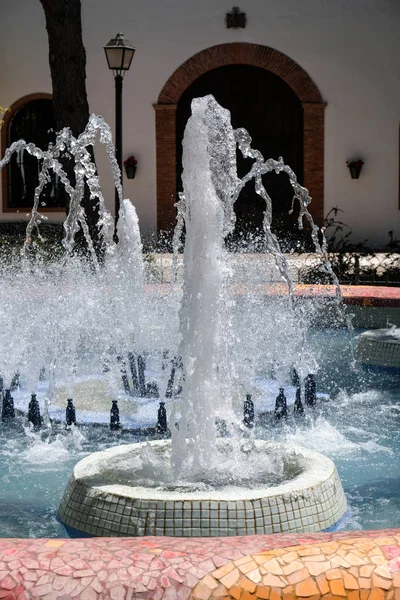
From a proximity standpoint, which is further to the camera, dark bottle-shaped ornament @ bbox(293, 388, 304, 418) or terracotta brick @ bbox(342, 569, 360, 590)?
dark bottle-shaped ornament @ bbox(293, 388, 304, 418)

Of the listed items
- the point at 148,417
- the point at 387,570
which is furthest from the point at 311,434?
the point at 387,570

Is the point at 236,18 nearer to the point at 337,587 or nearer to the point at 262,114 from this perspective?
the point at 262,114

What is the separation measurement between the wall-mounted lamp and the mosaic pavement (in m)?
16.3

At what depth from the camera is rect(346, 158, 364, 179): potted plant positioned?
18062mm

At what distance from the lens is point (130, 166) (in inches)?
725

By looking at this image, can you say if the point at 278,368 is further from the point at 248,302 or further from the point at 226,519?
the point at 226,519

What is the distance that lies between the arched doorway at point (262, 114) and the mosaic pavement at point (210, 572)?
15.9 meters

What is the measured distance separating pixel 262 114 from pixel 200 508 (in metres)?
15.4

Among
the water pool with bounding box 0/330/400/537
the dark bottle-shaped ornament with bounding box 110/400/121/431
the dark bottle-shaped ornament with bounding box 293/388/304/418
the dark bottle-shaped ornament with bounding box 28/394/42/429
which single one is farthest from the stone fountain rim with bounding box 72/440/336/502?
the dark bottle-shaped ornament with bounding box 293/388/304/418

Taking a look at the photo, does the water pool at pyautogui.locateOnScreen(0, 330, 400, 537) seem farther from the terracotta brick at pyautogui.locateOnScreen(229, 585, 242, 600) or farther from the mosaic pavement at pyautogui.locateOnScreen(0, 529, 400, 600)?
the terracotta brick at pyautogui.locateOnScreen(229, 585, 242, 600)

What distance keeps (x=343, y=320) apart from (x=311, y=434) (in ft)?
14.6

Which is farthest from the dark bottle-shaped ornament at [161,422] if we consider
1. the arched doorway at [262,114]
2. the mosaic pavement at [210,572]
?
the arched doorway at [262,114]

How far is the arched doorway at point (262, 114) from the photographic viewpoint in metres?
18.5

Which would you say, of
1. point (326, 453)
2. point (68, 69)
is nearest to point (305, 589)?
point (326, 453)
